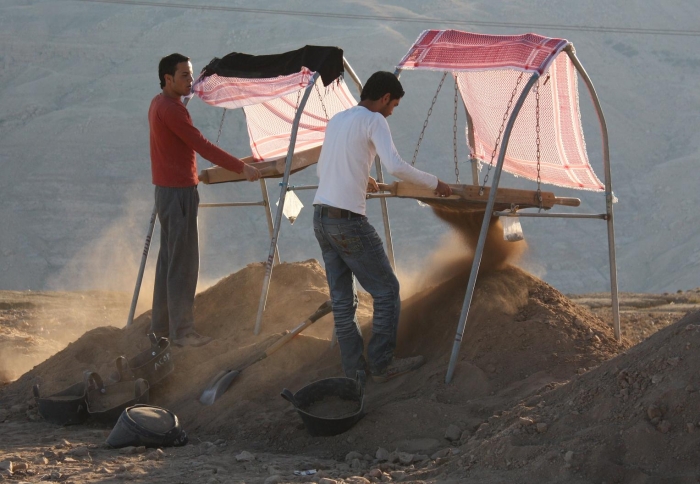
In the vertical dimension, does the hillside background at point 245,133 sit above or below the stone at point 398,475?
above

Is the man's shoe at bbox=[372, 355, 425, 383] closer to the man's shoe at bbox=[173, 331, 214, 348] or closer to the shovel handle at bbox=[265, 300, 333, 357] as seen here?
the shovel handle at bbox=[265, 300, 333, 357]

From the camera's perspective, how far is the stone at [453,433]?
4.66m

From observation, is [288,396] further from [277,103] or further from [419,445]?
[277,103]

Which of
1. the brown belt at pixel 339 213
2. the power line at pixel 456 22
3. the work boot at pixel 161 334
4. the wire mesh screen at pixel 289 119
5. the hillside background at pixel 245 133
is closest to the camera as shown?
the brown belt at pixel 339 213

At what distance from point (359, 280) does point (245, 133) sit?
24.0m

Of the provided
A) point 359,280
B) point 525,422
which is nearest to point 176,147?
point 359,280

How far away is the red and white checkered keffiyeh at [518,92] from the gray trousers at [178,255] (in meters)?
1.96

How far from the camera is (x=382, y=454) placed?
15.1 ft

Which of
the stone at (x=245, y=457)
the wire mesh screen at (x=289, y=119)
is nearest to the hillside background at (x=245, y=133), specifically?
the wire mesh screen at (x=289, y=119)

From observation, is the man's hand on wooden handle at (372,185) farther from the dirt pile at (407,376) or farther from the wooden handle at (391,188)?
the dirt pile at (407,376)

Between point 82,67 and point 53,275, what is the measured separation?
1549 cm

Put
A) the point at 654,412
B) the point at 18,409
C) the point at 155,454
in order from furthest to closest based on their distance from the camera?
the point at 18,409
the point at 155,454
the point at 654,412

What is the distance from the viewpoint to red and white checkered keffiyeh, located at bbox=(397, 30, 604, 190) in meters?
5.55

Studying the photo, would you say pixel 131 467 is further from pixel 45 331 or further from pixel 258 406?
pixel 45 331
